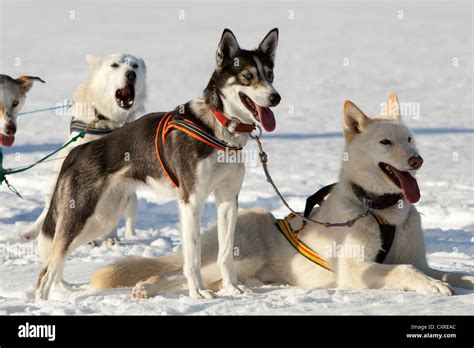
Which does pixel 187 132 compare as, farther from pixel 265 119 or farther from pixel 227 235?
pixel 227 235

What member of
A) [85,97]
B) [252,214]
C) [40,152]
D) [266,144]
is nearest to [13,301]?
[252,214]

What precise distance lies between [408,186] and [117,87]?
2915 millimetres

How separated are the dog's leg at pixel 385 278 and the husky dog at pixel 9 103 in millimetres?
2537

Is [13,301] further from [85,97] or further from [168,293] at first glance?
[85,97]

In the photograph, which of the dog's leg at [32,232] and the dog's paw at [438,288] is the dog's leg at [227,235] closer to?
the dog's paw at [438,288]

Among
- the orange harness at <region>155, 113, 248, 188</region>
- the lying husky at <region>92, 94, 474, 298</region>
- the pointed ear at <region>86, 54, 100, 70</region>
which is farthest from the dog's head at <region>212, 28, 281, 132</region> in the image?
the pointed ear at <region>86, 54, 100, 70</region>

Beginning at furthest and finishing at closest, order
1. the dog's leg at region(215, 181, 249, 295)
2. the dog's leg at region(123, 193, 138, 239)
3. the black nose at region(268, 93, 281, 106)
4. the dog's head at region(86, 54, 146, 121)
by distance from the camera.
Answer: the dog's leg at region(123, 193, 138, 239), the dog's head at region(86, 54, 146, 121), the dog's leg at region(215, 181, 249, 295), the black nose at region(268, 93, 281, 106)

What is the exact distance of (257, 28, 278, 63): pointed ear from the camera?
416cm

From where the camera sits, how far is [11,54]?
2412cm

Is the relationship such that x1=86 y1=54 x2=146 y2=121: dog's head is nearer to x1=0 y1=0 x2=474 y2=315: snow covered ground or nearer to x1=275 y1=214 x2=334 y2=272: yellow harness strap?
x1=0 y1=0 x2=474 y2=315: snow covered ground

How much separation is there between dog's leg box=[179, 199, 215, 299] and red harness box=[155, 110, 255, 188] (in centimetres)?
16

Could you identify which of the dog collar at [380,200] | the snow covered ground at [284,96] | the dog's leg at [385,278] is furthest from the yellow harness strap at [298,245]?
the dog collar at [380,200]

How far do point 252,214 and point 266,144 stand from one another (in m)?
7.56

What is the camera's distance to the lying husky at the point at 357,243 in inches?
162
